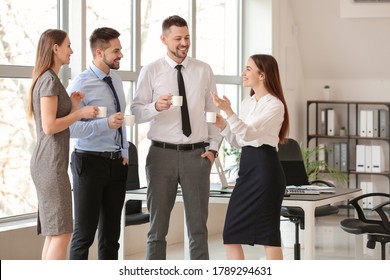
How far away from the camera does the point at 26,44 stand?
19.7ft

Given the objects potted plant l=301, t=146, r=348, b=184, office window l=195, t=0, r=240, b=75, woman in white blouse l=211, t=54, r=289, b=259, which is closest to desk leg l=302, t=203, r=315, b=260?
woman in white blouse l=211, t=54, r=289, b=259

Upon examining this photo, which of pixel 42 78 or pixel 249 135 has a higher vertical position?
pixel 42 78

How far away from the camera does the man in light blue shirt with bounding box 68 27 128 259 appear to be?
4.46 meters

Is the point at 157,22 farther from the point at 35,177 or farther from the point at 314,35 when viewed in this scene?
the point at 35,177

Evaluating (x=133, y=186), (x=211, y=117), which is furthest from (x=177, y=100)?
(x=133, y=186)

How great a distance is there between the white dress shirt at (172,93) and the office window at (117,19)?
1.90m

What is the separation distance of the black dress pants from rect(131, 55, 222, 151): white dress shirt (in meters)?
0.32

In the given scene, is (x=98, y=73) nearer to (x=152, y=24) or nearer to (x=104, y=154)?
(x=104, y=154)

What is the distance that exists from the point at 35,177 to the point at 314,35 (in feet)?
19.8

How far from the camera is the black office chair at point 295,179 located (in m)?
6.25

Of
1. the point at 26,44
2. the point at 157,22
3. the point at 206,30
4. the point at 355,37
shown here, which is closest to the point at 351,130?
the point at 355,37

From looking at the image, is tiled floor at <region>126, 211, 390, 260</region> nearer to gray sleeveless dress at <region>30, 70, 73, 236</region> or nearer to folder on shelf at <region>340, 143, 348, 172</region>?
folder on shelf at <region>340, 143, 348, 172</region>

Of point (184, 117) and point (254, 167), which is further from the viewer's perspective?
point (184, 117)

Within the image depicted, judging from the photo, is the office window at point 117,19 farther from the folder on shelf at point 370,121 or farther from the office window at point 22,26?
the folder on shelf at point 370,121
